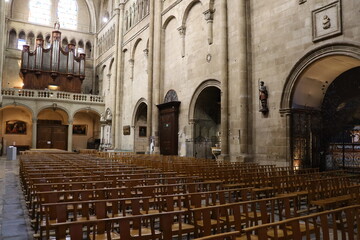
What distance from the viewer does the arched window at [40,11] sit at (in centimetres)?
3262

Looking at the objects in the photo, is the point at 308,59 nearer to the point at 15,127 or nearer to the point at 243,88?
the point at 243,88

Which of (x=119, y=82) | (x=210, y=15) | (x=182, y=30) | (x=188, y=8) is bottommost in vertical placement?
(x=119, y=82)

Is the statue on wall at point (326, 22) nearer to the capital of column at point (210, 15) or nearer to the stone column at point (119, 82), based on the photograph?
the capital of column at point (210, 15)

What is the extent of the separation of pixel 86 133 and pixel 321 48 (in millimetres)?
27970

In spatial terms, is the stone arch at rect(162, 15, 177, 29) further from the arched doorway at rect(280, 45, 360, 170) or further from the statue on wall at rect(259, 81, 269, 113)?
the arched doorway at rect(280, 45, 360, 170)

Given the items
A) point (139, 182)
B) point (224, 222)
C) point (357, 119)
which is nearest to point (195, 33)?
point (357, 119)

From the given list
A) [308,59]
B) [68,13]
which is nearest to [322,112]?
[308,59]

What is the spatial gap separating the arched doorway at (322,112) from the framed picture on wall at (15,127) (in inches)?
1033

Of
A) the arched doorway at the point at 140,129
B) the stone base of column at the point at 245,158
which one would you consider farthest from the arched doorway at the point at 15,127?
the stone base of column at the point at 245,158

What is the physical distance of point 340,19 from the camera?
32.5 ft

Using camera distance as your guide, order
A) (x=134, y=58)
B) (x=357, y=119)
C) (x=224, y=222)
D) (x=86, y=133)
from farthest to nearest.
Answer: (x=86, y=133), (x=134, y=58), (x=357, y=119), (x=224, y=222)

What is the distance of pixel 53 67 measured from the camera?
30047 millimetres

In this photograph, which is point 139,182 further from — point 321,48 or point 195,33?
point 195,33

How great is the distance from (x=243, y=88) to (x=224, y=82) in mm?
1335
